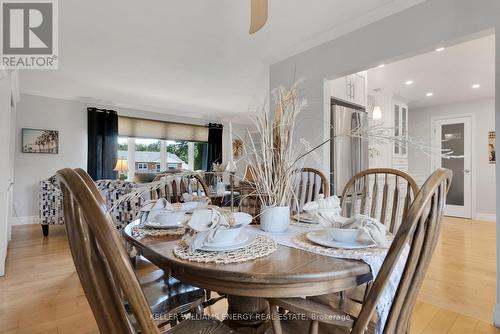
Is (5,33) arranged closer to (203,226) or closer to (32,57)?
(32,57)

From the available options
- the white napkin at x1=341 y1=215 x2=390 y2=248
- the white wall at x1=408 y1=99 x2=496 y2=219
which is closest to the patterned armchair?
the white napkin at x1=341 y1=215 x2=390 y2=248

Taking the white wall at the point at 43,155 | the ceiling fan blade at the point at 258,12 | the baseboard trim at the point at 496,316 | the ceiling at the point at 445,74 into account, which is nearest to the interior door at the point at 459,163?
the ceiling at the point at 445,74

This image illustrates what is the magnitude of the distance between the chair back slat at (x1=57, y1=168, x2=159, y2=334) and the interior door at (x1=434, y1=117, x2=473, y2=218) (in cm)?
630

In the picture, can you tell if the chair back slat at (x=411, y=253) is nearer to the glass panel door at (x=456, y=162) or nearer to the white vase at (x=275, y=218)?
the white vase at (x=275, y=218)

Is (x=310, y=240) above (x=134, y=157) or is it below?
below

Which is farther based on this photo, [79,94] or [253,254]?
[79,94]

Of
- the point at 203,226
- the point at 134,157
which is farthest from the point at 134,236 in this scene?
the point at 134,157

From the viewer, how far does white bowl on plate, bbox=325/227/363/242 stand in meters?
0.91

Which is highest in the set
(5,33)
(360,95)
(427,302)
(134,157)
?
(5,33)

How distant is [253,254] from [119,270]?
42cm

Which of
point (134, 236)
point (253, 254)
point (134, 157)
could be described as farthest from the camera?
point (134, 157)

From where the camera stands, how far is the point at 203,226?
2.83 ft

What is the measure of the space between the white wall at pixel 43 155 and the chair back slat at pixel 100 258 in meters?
5.37

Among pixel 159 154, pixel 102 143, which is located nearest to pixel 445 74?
pixel 159 154
